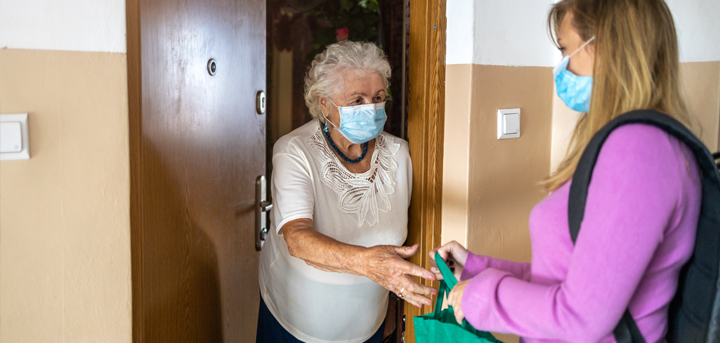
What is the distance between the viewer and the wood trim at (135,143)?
3.62 feet

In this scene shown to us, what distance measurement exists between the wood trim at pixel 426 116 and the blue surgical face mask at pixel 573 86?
0.64 m

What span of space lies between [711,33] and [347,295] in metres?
1.43

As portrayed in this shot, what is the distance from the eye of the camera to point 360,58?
5.29 feet

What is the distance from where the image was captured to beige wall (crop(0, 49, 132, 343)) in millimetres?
1031

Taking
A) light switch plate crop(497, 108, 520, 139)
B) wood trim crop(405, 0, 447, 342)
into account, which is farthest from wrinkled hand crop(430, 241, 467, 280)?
light switch plate crop(497, 108, 520, 139)

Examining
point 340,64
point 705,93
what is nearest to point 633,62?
point 340,64

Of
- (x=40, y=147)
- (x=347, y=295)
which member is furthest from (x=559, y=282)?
(x=40, y=147)

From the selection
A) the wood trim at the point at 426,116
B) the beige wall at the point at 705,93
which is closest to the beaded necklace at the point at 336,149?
the wood trim at the point at 426,116

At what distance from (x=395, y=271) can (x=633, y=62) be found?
638 mm

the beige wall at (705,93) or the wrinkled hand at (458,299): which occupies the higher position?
the beige wall at (705,93)

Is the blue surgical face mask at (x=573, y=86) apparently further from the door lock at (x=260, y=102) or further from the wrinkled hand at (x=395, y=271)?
the door lock at (x=260, y=102)

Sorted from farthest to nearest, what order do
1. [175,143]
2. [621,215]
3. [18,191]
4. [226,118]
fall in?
1. [226,118]
2. [175,143]
3. [18,191]
4. [621,215]

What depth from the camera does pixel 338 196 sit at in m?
1.55

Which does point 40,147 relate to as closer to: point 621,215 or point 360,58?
point 360,58
